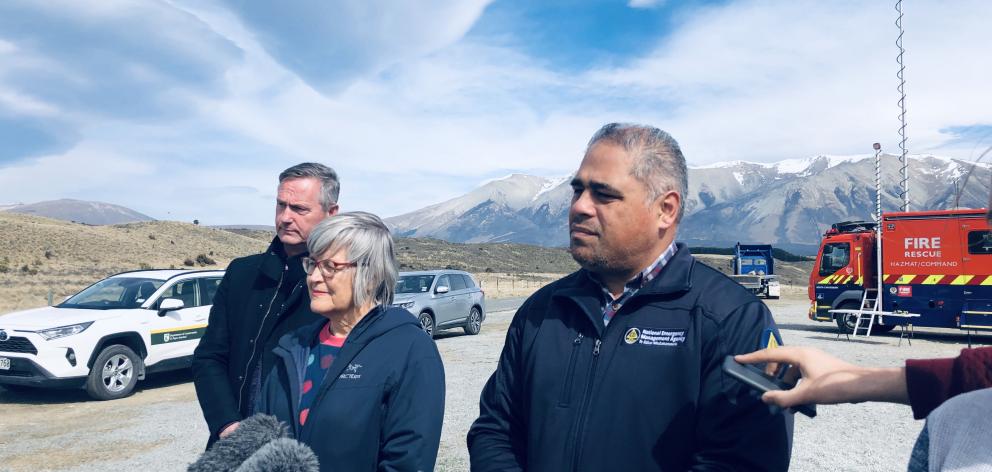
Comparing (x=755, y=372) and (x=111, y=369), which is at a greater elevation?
(x=755, y=372)

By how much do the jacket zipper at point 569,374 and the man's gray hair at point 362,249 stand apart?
3.24ft

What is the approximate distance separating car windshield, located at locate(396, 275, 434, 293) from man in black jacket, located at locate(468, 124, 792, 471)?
498 inches

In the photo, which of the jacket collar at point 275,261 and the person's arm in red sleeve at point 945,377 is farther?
the jacket collar at point 275,261

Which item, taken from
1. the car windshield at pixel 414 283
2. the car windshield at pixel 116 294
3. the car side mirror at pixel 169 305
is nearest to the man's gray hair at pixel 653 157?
the car side mirror at pixel 169 305

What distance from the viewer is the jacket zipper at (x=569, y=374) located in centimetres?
201

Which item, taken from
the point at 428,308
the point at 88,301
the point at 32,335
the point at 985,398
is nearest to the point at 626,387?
the point at 985,398

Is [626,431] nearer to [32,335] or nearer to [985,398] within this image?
[985,398]

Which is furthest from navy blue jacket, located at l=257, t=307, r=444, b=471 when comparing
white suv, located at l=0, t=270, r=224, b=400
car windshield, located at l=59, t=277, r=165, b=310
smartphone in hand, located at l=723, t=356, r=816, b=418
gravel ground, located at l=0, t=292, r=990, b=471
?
car windshield, located at l=59, t=277, r=165, b=310

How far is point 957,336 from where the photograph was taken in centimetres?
1686

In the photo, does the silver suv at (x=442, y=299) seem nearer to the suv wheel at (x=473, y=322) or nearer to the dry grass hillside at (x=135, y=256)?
the suv wheel at (x=473, y=322)

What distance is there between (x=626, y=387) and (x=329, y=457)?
1.07 metres

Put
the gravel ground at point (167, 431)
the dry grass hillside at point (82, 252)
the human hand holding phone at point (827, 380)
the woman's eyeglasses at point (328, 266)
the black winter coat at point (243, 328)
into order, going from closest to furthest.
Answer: the human hand holding phone at point (827, 380), the woman's eyeglasses at point (328, 266), the black winter coat at point (243, 328), the gravel ground at point (167, 431), the dry grass hillside at point (82, 252)

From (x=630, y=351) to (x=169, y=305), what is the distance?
873cm

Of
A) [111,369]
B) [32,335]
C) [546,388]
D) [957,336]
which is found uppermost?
[546,388]
